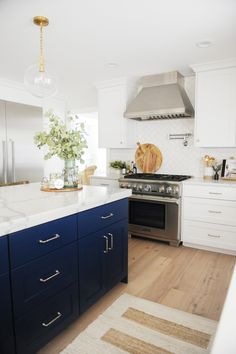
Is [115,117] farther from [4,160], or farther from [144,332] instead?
[144,332]

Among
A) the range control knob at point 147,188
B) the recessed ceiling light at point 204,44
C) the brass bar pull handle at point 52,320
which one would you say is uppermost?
the recessed ceiling light at point 204,44

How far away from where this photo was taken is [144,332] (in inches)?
73.2

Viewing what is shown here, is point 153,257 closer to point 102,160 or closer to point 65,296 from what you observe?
point 65,296

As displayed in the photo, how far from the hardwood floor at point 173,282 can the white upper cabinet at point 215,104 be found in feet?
5.00

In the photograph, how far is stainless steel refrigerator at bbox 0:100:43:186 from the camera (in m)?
4.00

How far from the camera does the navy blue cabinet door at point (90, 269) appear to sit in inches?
72.3

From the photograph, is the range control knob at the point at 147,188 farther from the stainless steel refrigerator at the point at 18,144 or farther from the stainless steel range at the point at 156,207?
the stainless steel refrigerator at the point at 18,144

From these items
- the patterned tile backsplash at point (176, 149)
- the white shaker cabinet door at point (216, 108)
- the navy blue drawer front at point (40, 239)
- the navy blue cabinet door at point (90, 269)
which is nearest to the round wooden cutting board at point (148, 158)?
the patterned tile backsplash at point (176, 149)

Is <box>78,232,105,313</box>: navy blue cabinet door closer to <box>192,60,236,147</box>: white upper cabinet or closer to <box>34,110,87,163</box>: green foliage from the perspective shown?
<box>34,110,87,163</box>: green foliage

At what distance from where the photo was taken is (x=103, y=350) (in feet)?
5.52

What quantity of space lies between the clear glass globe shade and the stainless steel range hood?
1.76 meters

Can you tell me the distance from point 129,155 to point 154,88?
4.06 ft

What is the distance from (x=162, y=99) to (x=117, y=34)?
133cm

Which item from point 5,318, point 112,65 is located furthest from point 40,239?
point 112,65
